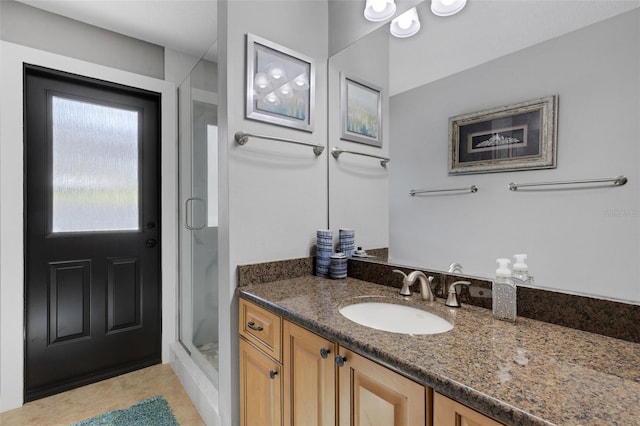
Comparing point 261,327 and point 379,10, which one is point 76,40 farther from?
point 261,327

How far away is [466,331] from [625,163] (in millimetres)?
631

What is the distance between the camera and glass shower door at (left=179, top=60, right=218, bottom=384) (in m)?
2.20

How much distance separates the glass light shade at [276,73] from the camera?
1517 millimetres

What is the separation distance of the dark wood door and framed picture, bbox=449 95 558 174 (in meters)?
2.23

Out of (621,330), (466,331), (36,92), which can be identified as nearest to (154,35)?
(36,92)

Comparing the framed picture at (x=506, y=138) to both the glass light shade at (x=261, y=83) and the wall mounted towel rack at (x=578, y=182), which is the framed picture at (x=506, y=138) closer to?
the wall mounted towel rack at (x=578, y=182)

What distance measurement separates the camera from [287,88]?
1.57 meters

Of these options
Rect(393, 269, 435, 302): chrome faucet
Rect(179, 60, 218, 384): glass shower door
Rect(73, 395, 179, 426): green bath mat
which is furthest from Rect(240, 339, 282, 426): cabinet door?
Rect(179, 60, 218, 384): glass shower door

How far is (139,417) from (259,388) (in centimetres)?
109

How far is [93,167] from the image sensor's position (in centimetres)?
219

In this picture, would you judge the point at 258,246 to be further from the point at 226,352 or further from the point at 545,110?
the point at 545,110

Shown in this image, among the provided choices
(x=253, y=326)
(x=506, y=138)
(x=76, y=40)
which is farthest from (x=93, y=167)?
(x=506, y=138)

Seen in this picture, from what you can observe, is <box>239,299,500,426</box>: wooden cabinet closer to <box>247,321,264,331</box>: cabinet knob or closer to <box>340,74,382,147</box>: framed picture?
<box>247,321,264,331</box>: cabinet knob

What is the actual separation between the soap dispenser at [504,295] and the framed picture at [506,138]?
1.14 ft
